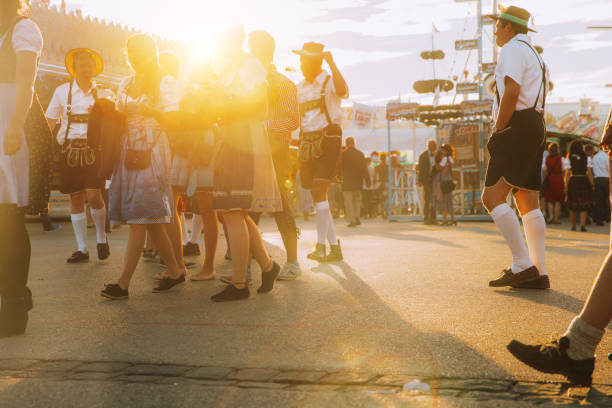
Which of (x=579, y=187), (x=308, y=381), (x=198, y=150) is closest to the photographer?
(x=308, y=381)

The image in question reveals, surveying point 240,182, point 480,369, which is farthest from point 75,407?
point 240,182

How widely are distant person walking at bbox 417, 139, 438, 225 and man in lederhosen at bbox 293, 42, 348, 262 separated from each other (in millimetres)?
→ 9162

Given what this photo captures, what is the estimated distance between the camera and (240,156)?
14.6 ft

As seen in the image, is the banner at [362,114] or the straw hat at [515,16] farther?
the banner at [362,114]

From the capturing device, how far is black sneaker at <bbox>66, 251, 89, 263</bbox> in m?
6.90

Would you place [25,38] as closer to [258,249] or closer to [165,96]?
[165,96]

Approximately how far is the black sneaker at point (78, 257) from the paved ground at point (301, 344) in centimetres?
115

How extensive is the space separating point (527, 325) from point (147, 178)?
2712 millimetres

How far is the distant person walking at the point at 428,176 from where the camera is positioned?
50.3ft

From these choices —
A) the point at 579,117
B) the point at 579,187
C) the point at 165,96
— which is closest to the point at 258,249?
the point at 165,96

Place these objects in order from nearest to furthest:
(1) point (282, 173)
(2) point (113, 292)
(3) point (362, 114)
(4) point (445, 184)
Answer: (2) point (113, 292) → (1) point (282, 173) → (4) point (445, 184) → (3) point (362, 114)

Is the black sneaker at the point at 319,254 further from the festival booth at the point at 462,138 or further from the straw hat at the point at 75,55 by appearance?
the festival booth at the point at 462,138

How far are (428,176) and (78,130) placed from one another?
9.81m

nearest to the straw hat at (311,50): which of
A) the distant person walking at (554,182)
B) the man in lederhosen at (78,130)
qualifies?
the man in lederhosen at (78,130)
